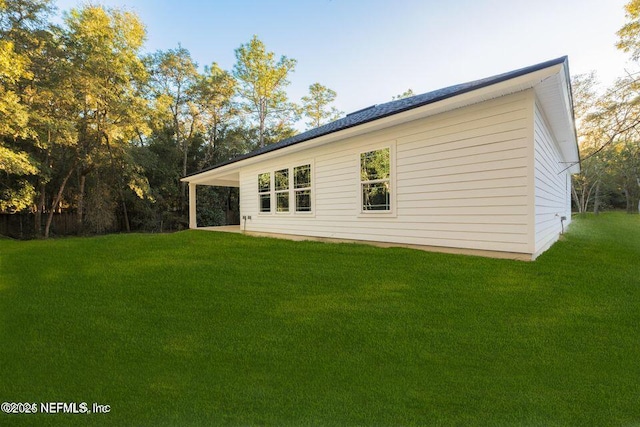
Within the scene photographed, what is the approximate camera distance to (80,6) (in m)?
14.0

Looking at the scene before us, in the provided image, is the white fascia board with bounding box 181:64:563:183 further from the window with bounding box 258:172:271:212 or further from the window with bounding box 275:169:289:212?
the window with bounding box 258:172:271:212

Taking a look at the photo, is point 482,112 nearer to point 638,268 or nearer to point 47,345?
point 638,268

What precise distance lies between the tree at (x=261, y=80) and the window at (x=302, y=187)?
14721 millimetres

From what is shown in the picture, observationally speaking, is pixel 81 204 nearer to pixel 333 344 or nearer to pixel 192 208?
pixel 192 208

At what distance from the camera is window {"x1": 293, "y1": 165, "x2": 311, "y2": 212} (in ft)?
30.2

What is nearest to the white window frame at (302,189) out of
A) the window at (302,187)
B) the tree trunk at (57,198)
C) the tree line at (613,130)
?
the window at (302,187)

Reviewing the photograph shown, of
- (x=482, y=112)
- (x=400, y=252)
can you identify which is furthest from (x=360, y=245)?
(x=482, y=112)

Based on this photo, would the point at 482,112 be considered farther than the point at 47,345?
Yes

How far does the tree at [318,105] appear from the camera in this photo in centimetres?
2700

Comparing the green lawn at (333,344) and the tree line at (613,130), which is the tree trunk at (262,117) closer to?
the tree line at (613,130)

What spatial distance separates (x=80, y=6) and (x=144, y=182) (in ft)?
25.2

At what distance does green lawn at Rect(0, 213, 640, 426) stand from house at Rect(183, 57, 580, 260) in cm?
76

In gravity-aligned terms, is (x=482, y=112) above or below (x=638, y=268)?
above

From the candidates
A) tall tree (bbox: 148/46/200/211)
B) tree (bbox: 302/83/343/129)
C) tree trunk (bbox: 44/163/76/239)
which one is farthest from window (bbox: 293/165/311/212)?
tree (bbox: 302/83/343/129)
